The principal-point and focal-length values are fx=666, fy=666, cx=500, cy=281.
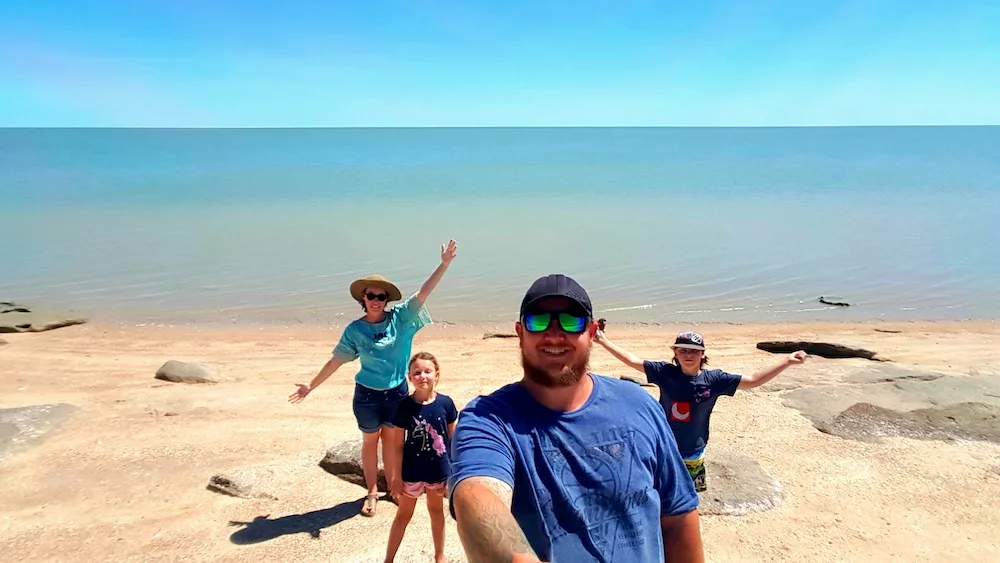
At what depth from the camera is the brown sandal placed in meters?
5.27

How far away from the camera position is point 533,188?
150ft

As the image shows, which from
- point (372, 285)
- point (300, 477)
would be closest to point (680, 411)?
point (372, 285)

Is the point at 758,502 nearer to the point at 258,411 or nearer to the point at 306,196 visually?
the point at 258,411

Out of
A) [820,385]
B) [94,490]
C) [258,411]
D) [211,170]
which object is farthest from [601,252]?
[211,170]

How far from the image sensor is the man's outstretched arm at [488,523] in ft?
6.19

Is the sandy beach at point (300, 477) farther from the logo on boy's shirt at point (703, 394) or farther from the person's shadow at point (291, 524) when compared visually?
the logo on boy's shirt at point (703, 394)

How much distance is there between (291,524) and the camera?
516 centimetres

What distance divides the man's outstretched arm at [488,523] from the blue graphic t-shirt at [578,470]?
0.12ft

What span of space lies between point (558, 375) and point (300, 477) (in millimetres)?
4286

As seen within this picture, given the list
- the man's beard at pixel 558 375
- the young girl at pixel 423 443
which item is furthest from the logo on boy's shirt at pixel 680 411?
the man's beard at pixel 558 375

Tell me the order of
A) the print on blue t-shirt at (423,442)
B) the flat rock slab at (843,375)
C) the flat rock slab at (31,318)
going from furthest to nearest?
the flat rock slab at (31,318)
the flat rock slab at (843,375)
the print on blue t-shirt at (423,442)

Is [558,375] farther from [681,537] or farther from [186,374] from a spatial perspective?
[186,374]

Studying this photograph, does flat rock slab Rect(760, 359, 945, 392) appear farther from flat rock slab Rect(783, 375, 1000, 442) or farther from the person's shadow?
the person's shadow

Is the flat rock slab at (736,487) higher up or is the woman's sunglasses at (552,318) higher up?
the woman's sunglasses at (552,318)
